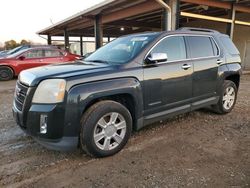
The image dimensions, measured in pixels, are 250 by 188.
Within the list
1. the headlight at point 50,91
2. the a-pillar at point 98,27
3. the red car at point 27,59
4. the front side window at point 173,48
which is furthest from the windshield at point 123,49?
the a-pillar at point 98,27

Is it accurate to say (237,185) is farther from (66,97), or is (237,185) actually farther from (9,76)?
(9,76)

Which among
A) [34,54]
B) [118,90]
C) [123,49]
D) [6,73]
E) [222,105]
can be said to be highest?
[123,49]

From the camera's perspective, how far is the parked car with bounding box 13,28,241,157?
3.25m

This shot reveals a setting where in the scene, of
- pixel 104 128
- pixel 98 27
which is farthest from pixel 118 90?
pixel 98 27

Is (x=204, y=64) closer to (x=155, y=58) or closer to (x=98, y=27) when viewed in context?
(x=155, y=58)

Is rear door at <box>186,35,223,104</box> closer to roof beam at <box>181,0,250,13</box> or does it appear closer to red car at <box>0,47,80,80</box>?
roof beam at <box>181,0,250,13</box>

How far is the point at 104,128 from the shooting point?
361 cm

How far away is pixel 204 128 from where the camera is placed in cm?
483

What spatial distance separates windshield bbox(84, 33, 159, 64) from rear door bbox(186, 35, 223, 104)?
3.07 feet

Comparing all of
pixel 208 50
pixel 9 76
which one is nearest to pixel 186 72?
pixel 208 50

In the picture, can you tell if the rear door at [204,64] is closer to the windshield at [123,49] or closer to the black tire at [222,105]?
the black tire at [222,105]

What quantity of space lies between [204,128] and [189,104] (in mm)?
A: 558

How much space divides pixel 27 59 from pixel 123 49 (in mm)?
9706

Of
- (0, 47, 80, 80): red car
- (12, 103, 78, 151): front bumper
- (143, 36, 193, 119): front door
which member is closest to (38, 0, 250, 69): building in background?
(0, 47, 80, 80): red car
